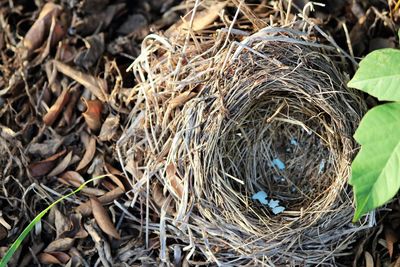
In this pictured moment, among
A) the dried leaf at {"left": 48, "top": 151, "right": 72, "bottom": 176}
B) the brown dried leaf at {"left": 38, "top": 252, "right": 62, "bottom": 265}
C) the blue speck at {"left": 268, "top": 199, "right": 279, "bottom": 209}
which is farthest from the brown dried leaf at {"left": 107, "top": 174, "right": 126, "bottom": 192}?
the blue speck at {"left": 268, "top": 199, "right": 279, "bottom": 209}

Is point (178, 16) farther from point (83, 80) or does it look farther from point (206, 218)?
point (206, 218)

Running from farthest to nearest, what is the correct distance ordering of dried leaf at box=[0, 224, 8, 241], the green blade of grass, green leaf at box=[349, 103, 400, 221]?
dried leaf at box=[0, 224, 8, 241]
the green blade of grass
green leaf at box=[349, 103, 400, 221]

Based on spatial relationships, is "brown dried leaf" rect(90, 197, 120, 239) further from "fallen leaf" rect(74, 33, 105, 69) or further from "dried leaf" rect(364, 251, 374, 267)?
"dried leaf" rect(364, 251, 374, 267)

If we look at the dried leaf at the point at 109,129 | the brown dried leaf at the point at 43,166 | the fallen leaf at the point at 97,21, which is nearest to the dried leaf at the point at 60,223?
the brown dried leaf at the point at 43,166

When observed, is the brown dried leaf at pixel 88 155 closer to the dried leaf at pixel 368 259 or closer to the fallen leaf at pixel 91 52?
Answer: the fallen leaf at pixel 91 52

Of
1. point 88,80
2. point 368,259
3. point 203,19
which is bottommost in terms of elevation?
point 368,259

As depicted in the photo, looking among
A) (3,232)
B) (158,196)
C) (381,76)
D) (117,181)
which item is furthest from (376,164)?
(3,232)

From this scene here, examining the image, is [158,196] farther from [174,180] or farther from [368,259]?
[368,259]
